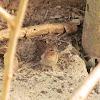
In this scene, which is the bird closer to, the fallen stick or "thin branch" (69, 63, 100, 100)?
the fallen stick

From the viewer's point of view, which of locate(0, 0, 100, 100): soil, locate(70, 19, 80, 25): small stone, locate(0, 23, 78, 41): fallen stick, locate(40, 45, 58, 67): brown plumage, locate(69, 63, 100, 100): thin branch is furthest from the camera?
locate(70, 19, 80, 25): small stone

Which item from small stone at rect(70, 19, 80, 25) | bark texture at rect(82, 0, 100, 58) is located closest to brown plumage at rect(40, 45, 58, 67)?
bark texture at rect(82, 0, 100, 58)

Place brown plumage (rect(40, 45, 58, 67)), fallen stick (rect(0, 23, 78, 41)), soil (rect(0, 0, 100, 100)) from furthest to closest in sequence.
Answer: fallen stick (rect(0, 23, 78, 41))
brown plumage (rect(40, 45, 58, 67))
soil (rect(0, 0, 100, 100))

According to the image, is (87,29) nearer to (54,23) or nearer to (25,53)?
(54,23)

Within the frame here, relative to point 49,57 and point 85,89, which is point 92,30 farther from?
point 85,89

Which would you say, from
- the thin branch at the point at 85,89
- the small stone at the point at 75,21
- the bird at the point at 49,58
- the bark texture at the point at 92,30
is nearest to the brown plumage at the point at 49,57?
the bird at the point at 49,58

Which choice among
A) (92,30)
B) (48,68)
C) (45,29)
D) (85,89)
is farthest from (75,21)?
(85,89)

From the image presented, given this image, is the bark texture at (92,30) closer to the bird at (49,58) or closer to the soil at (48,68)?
the soil at (48,68)
